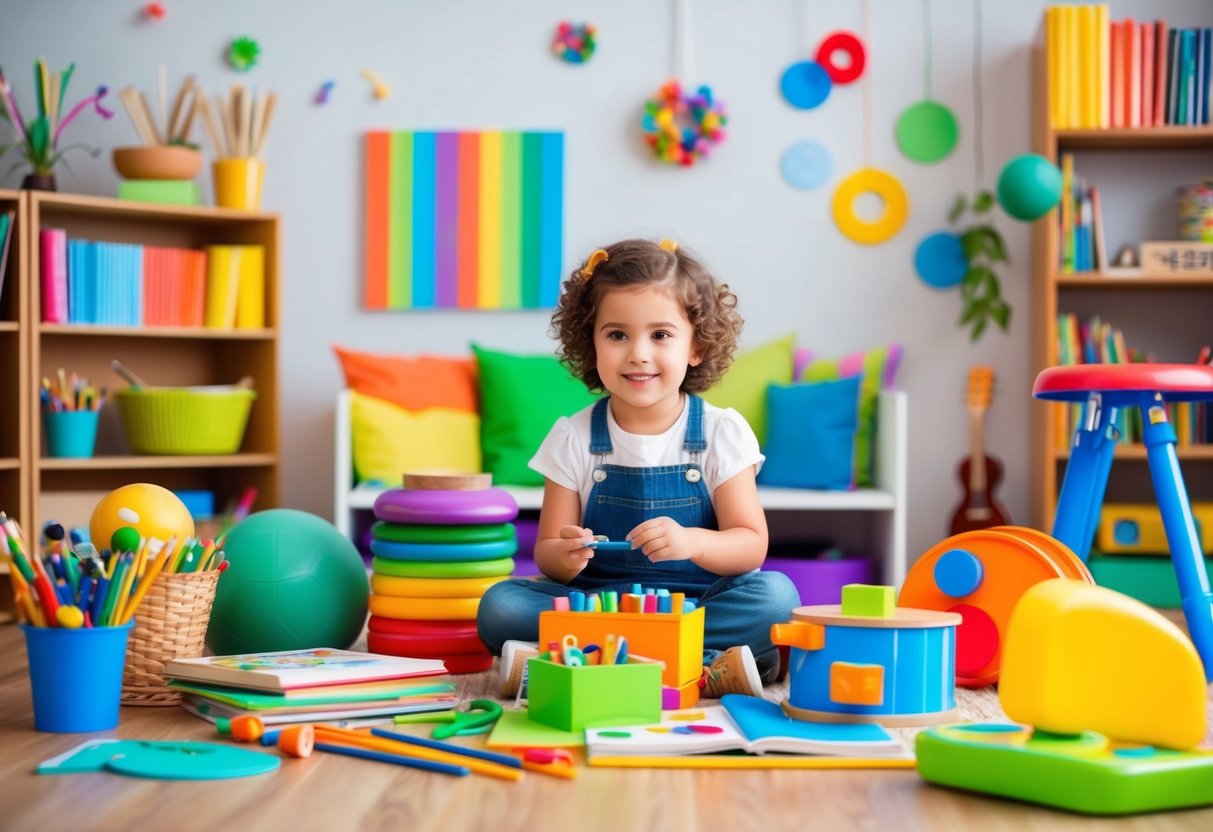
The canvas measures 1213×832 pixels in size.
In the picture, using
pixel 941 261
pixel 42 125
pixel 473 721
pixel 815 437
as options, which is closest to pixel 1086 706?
pixel 473 721

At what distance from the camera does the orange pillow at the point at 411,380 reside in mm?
3256

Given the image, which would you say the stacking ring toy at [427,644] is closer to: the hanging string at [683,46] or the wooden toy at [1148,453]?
the wooden toy at [1148,453]

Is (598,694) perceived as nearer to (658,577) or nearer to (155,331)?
(658,577)

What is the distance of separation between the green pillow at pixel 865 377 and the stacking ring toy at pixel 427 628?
58.9 inches

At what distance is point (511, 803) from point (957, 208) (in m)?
2.65


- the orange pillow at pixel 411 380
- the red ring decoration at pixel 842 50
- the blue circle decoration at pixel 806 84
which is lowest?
the orange pillow at pixel 411 380

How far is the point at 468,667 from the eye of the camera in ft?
6.70

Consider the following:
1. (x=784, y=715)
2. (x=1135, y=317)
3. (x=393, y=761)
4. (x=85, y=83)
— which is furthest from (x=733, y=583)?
(x=85, y=83)

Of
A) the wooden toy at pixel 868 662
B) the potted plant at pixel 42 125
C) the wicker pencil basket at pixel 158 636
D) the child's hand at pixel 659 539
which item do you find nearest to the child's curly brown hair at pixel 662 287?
the child's hand at pixel 659 539

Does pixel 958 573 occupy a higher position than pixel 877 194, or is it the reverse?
pixel 877 194

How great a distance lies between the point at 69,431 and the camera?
3.11 metres

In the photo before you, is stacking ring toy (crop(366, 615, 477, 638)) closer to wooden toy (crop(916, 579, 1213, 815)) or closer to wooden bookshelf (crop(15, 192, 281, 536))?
wooden toy (crop(916, 579, 1213, 815))

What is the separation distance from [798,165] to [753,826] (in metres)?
2.63

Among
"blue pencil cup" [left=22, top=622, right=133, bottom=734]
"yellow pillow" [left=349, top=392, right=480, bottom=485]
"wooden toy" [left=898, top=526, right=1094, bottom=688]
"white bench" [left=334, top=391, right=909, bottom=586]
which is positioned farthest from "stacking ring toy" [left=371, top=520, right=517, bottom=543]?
"yellow pillow" [left=349, top=392, right=480, bottom=485]
